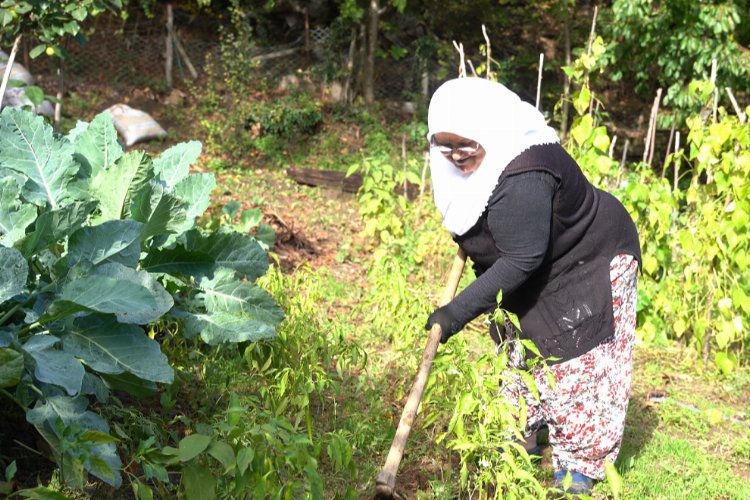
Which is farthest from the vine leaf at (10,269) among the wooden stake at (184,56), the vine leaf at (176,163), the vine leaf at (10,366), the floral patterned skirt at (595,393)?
the wooden stake at (184,56)

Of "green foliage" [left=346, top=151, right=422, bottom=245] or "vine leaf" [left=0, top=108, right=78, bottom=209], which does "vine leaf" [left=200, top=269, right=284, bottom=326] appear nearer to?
"vine leaf" [left=0, top=108, right=78, bottom=209]

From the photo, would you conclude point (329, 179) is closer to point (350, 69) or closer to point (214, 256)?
point (350, 69)

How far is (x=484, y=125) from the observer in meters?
2.76

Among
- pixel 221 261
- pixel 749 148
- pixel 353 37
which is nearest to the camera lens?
pixel 221 261

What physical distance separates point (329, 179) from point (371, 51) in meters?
4.45

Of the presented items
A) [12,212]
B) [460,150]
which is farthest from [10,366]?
[460,150]

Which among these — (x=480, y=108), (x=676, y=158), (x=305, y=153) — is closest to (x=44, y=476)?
(x=480, y=108)

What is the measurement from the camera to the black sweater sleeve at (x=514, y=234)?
276 centimetres

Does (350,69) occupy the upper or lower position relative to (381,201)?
lower

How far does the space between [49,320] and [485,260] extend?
155 centimetres

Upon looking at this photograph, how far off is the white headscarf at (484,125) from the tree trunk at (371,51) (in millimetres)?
9946

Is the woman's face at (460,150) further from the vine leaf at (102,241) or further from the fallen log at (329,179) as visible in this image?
the fallen log at (329,179)

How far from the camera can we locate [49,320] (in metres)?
2.52

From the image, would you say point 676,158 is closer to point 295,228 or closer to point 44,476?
point 295,228
